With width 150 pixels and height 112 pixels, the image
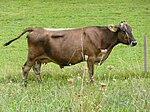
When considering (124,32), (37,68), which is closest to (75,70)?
(37,68)

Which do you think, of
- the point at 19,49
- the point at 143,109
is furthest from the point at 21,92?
the point at 19,49

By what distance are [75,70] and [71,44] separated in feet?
2.40

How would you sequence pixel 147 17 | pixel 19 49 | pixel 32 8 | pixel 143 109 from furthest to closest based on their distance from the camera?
pixel 32 8
pixel 147 17
pixel 19 49
pixel 143 109

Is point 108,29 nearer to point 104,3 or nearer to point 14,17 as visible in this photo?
point 14,17

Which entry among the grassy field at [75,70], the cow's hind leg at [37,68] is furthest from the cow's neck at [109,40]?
the cow's hind leg at [37,68]

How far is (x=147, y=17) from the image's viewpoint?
3134 centimetres

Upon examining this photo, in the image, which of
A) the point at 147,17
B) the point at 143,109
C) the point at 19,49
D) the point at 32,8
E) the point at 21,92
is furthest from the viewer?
the point at 32,8

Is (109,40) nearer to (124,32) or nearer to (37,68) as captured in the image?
(124,32)

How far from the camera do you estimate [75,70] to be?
490 inches

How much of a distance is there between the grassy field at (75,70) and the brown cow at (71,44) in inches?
12.8

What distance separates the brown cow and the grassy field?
326 millimetres

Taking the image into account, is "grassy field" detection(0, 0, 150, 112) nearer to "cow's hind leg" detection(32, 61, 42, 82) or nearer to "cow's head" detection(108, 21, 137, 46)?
"cow's hind leg" detection(32, 61, 42, 82)

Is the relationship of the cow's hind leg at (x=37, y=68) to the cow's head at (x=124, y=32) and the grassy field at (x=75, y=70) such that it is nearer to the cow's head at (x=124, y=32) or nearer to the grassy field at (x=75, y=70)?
the grassy field at (x=75, y=70)

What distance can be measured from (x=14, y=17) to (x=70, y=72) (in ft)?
66.0
